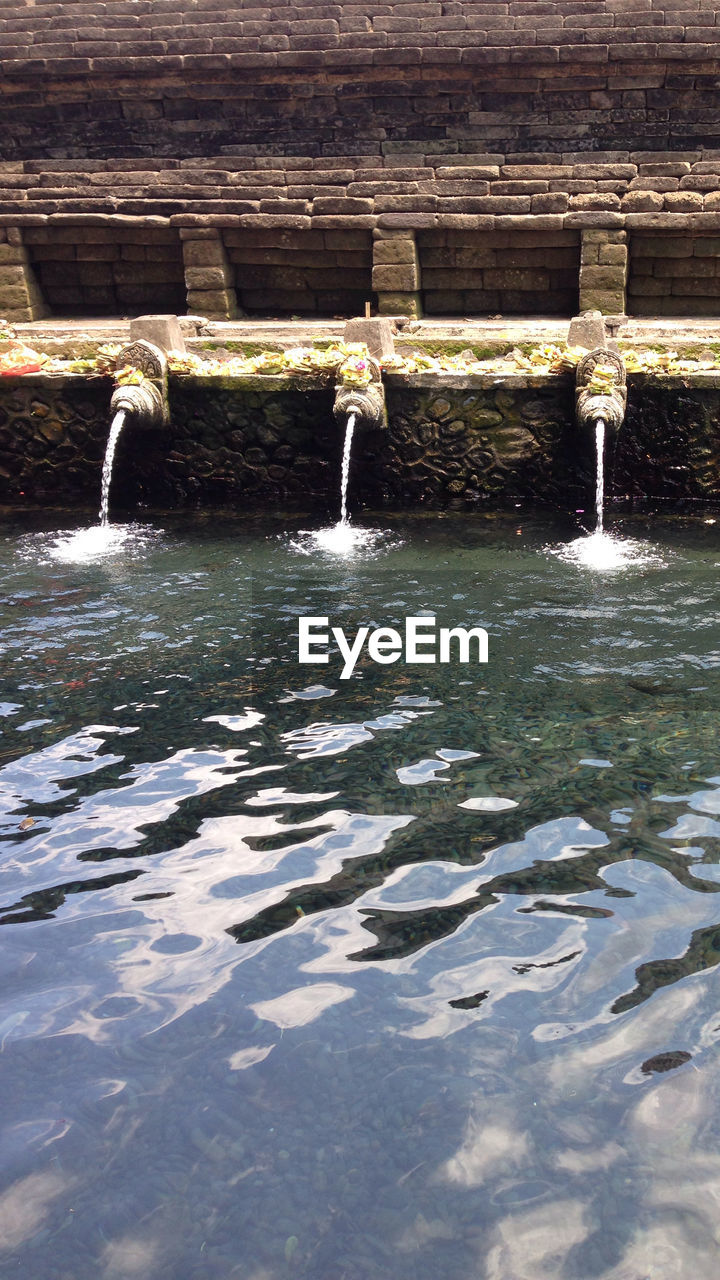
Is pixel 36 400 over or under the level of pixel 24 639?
over

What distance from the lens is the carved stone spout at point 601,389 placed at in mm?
7844

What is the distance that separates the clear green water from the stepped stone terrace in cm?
897

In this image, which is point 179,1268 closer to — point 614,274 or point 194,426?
point 194,426

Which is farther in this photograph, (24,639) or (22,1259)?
(24,639)

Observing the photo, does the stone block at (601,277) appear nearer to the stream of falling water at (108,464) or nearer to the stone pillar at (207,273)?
the stone pillar at (207,273)

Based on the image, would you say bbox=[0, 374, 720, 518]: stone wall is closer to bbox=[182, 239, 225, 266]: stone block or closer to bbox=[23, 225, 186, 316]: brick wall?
bbox=[182, 239, 225, 266]: stone block

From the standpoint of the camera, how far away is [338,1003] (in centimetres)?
295

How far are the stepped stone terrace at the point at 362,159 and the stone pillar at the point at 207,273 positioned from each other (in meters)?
0.03

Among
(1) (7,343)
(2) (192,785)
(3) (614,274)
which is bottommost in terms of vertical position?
(2) (192,785)

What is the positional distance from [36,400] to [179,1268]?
808cm

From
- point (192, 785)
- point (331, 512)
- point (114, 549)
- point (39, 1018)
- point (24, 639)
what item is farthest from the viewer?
point (331, 512)

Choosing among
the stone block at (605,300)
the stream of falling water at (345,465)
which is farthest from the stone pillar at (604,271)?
the stream of falling water at (345,465)

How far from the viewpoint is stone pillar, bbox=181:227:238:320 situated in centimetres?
1351

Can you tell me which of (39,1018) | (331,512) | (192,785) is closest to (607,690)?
(192,785)
